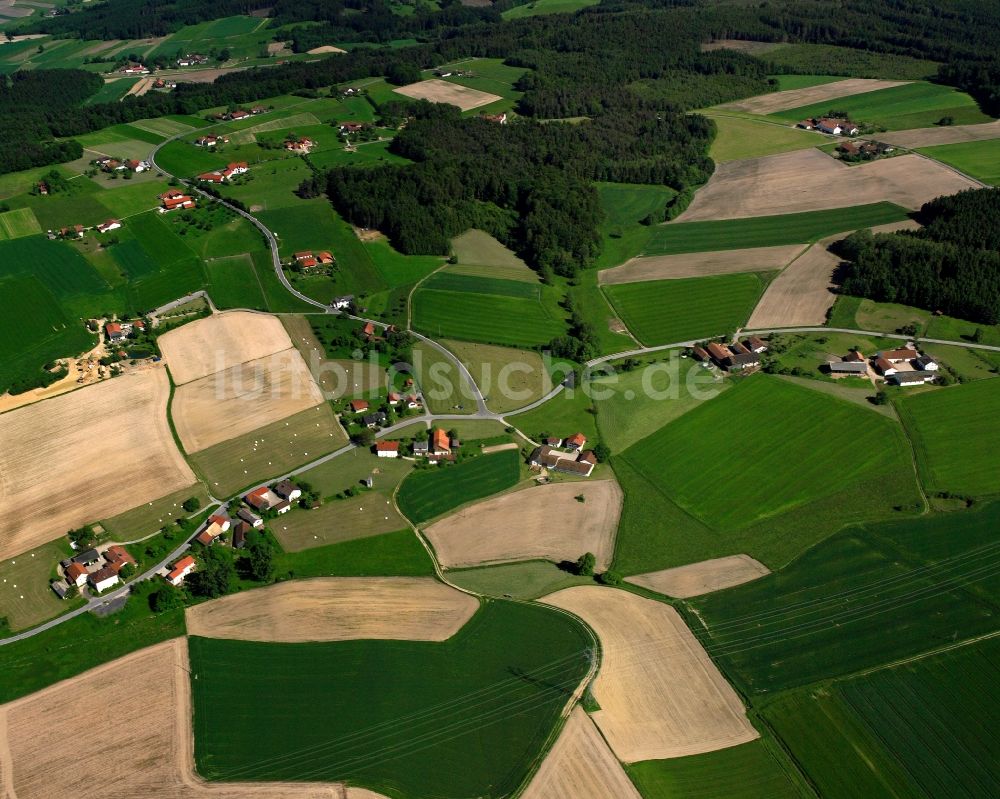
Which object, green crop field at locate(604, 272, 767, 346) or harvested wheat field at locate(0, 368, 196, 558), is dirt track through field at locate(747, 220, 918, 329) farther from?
harvested wheat field at locate(0, 368, 196, 558)

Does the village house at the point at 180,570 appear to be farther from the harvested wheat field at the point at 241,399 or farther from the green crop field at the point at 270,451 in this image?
the harvested wheat field at the point at 241,399

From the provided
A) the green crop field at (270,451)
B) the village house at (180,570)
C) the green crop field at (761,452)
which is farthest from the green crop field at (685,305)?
the village house at (180,570)

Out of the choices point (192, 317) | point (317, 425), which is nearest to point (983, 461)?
point (317, 425)

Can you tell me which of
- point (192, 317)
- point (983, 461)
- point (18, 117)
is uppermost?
point (18, 117)

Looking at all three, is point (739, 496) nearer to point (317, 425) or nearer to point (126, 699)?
point (317, 425)

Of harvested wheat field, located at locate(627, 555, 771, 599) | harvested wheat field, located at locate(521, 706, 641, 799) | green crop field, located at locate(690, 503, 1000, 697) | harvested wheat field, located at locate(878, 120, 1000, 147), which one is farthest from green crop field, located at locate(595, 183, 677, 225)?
harvested wheat field, located at locate(521, 706, 641, 799)
